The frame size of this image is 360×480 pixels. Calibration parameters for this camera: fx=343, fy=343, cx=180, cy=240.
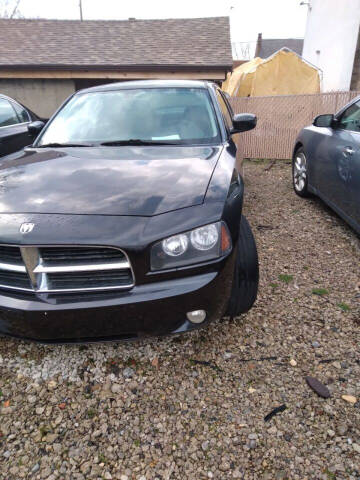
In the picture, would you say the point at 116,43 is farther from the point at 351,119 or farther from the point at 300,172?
the point at 351,119

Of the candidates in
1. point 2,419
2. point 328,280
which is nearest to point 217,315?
point 2,419

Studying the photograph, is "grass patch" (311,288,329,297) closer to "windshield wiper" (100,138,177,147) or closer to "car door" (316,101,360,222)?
"car door" (316,101,360,222)

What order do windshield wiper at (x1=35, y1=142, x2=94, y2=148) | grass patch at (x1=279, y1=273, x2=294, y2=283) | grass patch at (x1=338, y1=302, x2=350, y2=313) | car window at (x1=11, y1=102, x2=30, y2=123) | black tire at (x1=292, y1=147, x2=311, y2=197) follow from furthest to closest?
car window at (x1=11, y1=102, x2=30, y2=123)
black tire at (x1=292, y1=147, x2=311, y2=197)
grass patch at (x1=279, y1=273, x2=294, y2=283)
windshield wiper at (x1=35, y1=142, x2=94, y2=148)
grass patch at (x1=338, y1=302, x2=350, y2=313)

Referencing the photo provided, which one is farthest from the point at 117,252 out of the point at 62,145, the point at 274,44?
the point at 274,44

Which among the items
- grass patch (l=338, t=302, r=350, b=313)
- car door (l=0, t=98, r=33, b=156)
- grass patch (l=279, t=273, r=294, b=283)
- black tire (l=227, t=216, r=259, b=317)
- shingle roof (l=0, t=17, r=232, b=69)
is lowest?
grass patch (l=279, t=273, r=294, b=283)

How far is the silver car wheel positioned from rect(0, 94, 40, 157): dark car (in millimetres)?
3733

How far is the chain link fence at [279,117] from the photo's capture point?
797cm

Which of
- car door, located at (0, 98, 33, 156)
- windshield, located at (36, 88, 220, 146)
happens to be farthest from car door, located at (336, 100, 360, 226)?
car door, located at (0, 98, 33, 156)

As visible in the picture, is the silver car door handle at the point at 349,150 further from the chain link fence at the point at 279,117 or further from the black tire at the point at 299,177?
the chain link fence at the point at 279,117

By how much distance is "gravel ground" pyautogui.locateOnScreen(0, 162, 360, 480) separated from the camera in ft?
5.15

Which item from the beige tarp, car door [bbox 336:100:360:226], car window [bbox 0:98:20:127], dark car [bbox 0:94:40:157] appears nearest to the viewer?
car door [bbox 336:100:360:226]

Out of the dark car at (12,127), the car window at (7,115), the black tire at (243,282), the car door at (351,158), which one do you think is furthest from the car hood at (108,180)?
the car window at (7,115)

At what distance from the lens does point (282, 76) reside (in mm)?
10727

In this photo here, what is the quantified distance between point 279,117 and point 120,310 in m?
7.93
